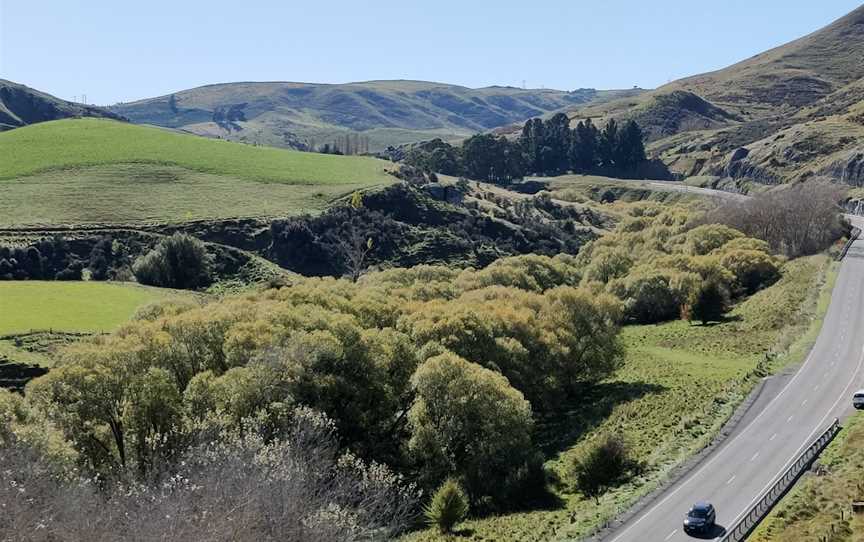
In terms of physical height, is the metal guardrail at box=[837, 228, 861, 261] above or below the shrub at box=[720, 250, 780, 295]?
above

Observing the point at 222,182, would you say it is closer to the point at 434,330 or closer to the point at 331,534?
the point at 434,330

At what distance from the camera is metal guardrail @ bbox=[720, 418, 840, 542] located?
30.5m

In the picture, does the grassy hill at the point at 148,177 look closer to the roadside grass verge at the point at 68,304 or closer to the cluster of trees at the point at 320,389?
the roadside grass verge at the point at 68,304

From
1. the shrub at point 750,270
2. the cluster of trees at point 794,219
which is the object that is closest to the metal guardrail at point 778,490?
the shrub at point 750,270

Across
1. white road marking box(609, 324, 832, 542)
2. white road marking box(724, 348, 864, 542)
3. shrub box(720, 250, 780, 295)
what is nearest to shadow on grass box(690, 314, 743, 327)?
shrub box(720, 250, 780, 295)

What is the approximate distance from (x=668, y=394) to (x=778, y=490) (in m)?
24.4

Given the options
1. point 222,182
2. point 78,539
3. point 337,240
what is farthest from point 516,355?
point 222,182

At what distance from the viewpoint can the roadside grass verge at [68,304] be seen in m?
64.9

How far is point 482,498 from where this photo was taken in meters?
42.3

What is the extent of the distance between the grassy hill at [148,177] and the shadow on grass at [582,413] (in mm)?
80039

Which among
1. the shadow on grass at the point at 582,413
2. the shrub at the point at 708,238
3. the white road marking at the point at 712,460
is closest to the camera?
the white road marking at the point at 712,460

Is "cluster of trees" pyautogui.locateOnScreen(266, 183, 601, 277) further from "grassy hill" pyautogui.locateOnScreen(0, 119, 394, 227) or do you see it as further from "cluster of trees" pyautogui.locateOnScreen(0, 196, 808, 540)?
"cluster of trees" pyautogui.locateOnScreen(0, 196, 808, 540)

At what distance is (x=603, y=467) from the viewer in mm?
42031

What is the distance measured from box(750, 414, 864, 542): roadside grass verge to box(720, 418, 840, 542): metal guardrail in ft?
1.01
